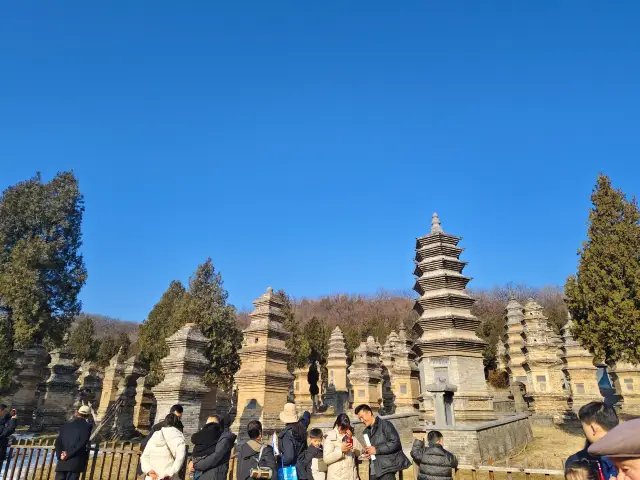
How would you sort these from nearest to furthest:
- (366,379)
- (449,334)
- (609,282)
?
1. (449,334)
2. (609,282)
3. (366,379)

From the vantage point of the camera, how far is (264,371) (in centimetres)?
1595

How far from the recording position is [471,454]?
1171 cm

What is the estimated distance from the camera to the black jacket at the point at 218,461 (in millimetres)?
6219

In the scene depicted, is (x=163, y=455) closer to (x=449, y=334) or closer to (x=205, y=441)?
(x=205, y=441)

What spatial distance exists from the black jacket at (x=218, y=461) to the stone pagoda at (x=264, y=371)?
29.2ft

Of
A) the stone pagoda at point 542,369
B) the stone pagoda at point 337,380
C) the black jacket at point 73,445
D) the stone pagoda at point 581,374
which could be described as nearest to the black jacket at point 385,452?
the black jacket at point 73,445

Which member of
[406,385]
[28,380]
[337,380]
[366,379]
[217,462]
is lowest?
[217,462]

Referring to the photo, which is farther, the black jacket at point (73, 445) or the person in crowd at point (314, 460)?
the black jacket at point (73, 445)

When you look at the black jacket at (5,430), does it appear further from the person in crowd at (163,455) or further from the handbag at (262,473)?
the handbag at (262,473)

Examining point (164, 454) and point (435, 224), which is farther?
point (435, 224)

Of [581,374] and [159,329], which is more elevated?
[159,329]

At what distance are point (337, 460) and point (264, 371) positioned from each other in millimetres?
10776

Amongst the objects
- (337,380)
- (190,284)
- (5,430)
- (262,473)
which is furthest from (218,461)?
(337,380)

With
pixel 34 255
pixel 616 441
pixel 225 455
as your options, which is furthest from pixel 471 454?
pixel 34 255
